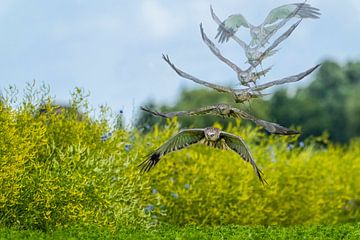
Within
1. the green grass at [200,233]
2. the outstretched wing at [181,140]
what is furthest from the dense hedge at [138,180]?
the outstretched wing at [181,140]

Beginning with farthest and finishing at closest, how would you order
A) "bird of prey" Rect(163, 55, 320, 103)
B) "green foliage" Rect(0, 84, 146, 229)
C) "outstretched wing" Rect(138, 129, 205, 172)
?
"green foliage" Rect(0, 84, 146, 229) < "outstretched wing" Rect(138, 129, 205, 172) < "bird of prey" Rect(163, 55, 320, 103)

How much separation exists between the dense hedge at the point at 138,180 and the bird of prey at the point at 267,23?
2.56m

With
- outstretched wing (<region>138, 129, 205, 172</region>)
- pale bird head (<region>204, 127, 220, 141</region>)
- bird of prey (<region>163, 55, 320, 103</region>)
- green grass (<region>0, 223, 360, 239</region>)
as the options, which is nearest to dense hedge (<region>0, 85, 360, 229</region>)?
green grass (<region>0, 223, 360, 239</region>)

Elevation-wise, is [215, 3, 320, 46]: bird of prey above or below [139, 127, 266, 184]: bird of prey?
above

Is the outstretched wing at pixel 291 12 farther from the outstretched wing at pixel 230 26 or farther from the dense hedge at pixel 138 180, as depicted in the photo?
the dense hedge at pixel 138 180

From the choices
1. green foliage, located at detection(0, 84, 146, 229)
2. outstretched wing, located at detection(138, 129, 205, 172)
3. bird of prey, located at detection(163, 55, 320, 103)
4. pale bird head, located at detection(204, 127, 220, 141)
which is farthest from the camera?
green foliage, located at detection(0, 84, 146, 229)

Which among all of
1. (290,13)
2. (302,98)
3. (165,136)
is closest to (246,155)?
(290,13)

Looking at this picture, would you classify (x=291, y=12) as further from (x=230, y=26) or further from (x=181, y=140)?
(x=181, y=140)

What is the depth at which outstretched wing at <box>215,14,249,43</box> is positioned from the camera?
962 cm

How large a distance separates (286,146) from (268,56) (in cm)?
675

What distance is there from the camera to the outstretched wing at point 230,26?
9625 mm

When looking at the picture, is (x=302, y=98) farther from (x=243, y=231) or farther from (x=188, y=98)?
(x=243, y=231)

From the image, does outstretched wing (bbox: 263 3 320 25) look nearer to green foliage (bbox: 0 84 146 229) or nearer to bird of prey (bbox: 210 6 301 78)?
bird of prey (bbox: 210 6 301 78)

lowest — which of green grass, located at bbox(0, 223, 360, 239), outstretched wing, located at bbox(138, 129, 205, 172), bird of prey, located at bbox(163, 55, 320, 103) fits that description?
green grass, located at bbox(0, 223, 360, 239)
